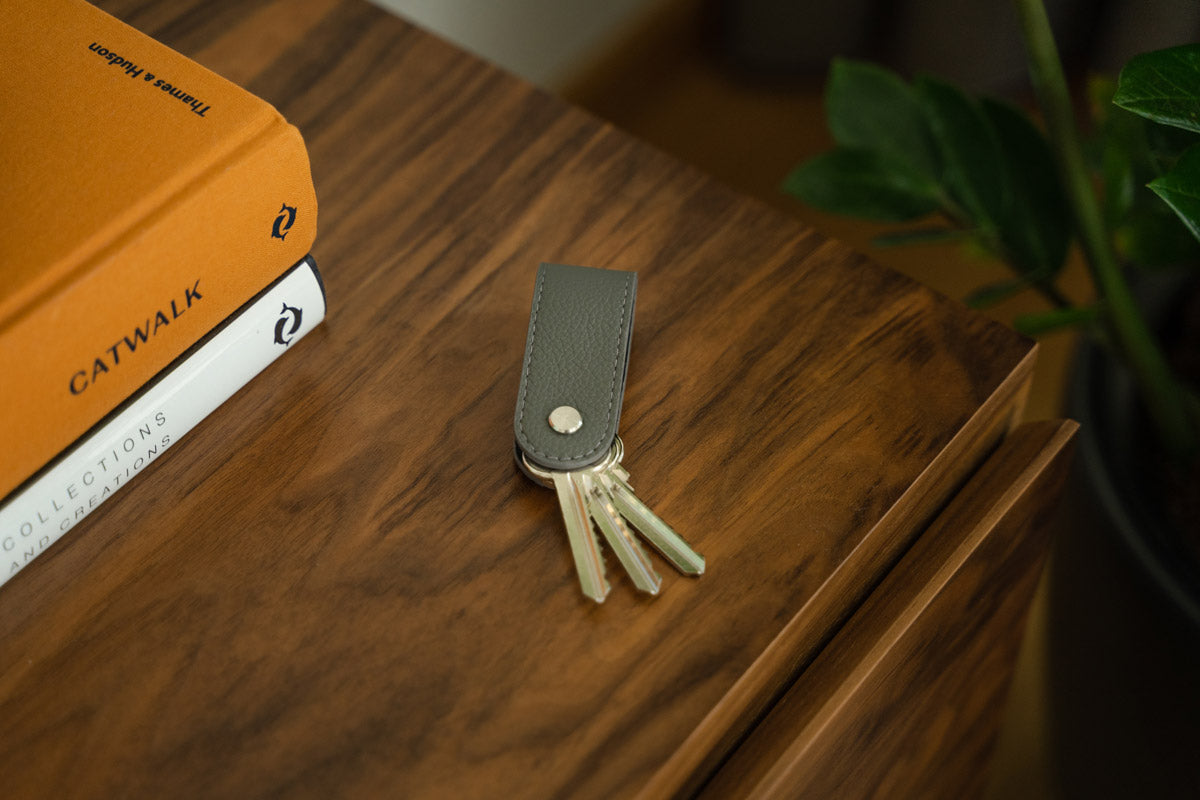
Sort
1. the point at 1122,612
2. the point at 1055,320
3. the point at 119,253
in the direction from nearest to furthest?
the point at 119,253
the point at 1055,320
the point at 1122,612

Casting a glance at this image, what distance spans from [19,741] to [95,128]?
26 cm

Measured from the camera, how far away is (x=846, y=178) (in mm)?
679

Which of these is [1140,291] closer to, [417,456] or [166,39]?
[417,456]

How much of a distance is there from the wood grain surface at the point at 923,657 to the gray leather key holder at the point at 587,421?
8 centimetres

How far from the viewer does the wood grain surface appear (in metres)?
0.45

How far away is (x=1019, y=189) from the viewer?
0.70 metres

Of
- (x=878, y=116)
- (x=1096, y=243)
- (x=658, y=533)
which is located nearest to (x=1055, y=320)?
(x=1096, y=243)

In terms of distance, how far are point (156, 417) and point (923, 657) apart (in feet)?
1.22

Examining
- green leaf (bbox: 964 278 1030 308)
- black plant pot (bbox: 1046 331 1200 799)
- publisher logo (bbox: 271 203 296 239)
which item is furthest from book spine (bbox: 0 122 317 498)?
black plant pot (bbox: 1046 331 1200 799)

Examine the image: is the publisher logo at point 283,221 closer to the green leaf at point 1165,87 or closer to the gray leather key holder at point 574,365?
the gray leather key holder at point 574,365

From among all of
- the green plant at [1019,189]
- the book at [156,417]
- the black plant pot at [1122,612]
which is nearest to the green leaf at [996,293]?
the green plant at [1019,189]

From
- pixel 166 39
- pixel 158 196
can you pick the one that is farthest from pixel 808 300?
pixel 166 39

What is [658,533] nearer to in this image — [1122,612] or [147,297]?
[147,297]

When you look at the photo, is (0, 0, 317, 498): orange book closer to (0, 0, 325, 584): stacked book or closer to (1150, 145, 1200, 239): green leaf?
(0, 0, 325, 584): stacked book
